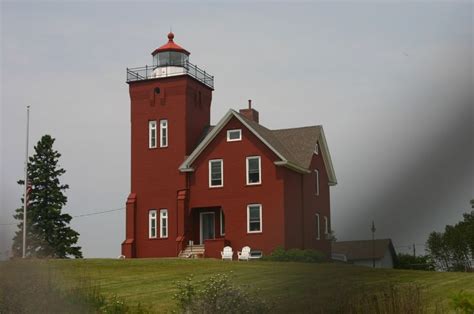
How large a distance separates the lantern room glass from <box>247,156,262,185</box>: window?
362 inches

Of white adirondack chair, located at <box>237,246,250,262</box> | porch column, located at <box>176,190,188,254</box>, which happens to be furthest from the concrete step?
white adirondack chair, located at <box>237,246,250,262</box>

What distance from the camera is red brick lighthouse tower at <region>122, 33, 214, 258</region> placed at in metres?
44.8

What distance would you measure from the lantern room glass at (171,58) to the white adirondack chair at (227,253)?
1370 centimetres

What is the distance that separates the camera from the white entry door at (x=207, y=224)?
4491 cm

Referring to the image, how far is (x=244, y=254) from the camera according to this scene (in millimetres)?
41000

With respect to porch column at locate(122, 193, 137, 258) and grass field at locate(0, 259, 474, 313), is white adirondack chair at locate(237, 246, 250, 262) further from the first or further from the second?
grass field at locate(0, 259, 474, 313)

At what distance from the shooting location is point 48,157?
5188 cm

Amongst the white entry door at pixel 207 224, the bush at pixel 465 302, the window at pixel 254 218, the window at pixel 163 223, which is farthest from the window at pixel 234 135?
the bush at pixel 465 302

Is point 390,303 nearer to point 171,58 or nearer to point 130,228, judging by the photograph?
point 130,228

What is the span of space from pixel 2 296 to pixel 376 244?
876cm

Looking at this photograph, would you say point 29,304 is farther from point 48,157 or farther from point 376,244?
point 48,157

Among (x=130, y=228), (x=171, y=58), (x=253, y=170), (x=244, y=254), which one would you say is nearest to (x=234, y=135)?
(x=253, y=170)

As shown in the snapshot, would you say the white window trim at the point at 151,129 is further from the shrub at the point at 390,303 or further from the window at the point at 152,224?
the shrub at the point at 390,303

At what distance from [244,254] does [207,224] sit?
16.5 ft
